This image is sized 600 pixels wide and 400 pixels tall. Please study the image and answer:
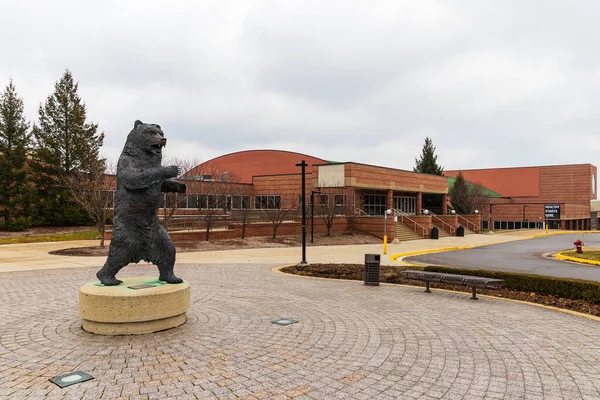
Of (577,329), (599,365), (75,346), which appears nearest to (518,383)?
A: (599,365)

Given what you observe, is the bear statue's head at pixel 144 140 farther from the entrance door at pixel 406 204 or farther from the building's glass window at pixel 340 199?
the entrance door at pixel 406 204

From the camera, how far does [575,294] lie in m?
9.10

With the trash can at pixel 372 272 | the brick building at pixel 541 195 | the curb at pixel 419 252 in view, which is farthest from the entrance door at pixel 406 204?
the trash can at pixel 372 272

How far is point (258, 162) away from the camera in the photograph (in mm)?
49281

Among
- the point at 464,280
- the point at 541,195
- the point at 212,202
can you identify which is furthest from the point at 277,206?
the point at 541,195

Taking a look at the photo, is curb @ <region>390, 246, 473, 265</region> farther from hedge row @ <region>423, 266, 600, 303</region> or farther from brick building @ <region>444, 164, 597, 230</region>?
brick building @ <region>444, 164, 597, 230</region>

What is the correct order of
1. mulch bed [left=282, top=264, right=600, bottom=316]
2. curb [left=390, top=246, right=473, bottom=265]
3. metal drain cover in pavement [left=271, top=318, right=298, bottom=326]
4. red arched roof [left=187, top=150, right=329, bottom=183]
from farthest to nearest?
red arched roof [left=187, top=150, right=329, bottom=183] → curb [left=390, top=246, right=473, bottom=265] → mulch bed [left=282, top=264, right=600, bottom=316] → metal drain cover in pavement [left=271, top=318, right=298, bottom=326]

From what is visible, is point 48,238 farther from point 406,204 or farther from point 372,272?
point 406,204

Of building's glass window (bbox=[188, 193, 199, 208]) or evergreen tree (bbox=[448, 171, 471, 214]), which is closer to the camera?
building's glass window (bbox=[188, 193, 199, 208])

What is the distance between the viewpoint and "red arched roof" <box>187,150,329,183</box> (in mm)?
46938

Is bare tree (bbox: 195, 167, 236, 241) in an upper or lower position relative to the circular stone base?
upper

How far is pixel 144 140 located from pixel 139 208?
1.17 m

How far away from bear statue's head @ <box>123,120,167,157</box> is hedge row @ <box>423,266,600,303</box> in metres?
9.12

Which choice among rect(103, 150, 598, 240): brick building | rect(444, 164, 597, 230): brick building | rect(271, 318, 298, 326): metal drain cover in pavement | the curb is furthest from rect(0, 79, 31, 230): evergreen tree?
rect(444, 164, 597, 230): brick building
